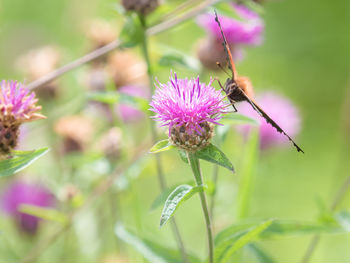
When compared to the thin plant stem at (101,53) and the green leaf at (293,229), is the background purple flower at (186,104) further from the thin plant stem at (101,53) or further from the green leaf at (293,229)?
the thin plant stem at (101,53)

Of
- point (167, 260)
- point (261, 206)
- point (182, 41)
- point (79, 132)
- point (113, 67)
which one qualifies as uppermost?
point (182, 41)

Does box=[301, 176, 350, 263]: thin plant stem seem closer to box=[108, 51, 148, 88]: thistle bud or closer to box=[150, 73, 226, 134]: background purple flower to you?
box=[150, 73, 226, 134]: background purple flower

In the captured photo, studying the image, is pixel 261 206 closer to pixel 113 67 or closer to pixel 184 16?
pixel 113 67

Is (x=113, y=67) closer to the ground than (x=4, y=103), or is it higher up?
higher up

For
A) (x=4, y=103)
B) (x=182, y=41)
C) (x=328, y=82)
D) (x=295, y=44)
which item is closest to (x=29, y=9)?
(x=182, y=41)

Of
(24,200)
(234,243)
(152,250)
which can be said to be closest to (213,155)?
(234,243)

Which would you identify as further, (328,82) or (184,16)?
(328,82)
